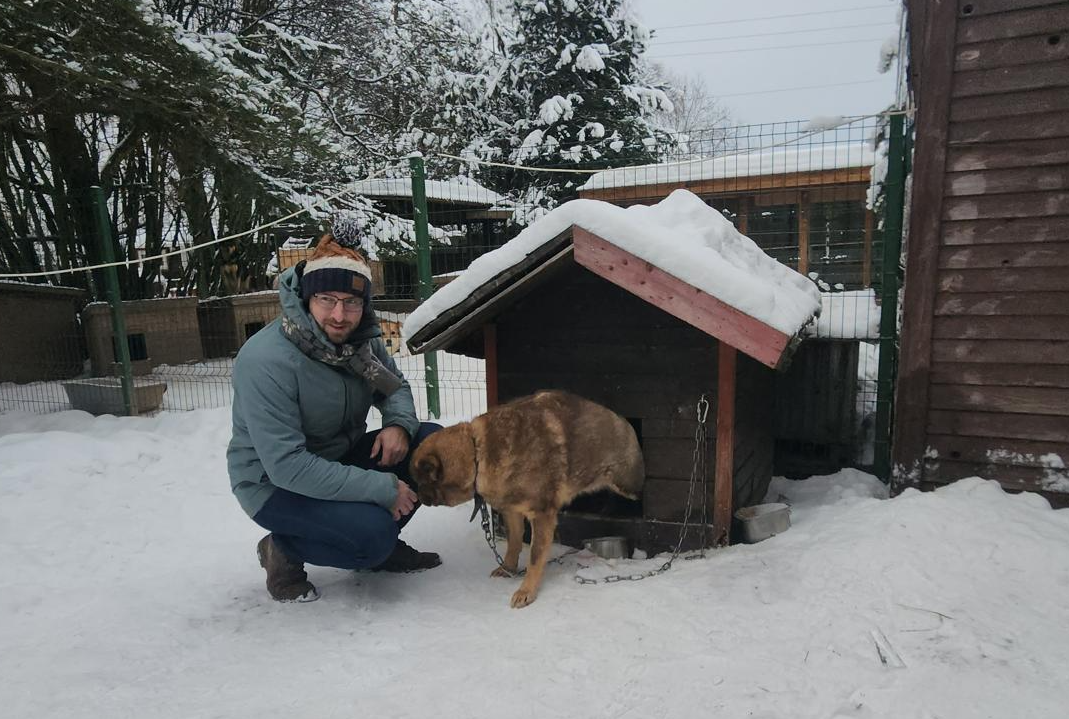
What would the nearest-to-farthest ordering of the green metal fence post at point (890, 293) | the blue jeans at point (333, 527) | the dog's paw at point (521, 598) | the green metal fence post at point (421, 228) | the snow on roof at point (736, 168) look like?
the blue jeans at point (333, 527) → the dog's paw at point (521, 598) → the green metal fence post at point (890, 293) → the green metal fence post at point (421, 228) → the snow on roof at point (736, 168)

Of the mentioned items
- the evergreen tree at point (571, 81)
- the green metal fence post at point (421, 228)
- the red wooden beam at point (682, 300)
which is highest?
the evergreen tree at point (571, 81)

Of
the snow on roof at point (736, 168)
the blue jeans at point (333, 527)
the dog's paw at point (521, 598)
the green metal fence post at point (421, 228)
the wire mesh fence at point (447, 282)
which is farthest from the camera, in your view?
the snow on roof at point (736, 168)

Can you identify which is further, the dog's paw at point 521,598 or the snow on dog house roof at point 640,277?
the dog's paw at point 521,598

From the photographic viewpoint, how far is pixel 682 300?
2.94m

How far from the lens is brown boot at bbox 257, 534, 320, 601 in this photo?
316cm

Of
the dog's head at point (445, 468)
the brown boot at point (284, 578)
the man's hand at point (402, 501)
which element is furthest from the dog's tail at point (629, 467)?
the brown boot at point (284, 578)

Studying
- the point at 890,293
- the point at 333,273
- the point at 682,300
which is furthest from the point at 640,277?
the point at 890,293

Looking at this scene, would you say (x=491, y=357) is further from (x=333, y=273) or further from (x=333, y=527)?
(x=333, y=527)

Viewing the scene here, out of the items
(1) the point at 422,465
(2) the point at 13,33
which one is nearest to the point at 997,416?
(1) the point at 422,465

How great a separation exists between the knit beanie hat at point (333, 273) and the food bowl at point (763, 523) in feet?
7.91

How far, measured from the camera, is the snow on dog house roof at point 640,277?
2838 mm

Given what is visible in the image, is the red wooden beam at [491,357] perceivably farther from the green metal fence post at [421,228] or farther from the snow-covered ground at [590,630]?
the green metal fence post at [421,228]

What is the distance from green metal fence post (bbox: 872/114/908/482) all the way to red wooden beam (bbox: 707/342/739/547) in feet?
5.78

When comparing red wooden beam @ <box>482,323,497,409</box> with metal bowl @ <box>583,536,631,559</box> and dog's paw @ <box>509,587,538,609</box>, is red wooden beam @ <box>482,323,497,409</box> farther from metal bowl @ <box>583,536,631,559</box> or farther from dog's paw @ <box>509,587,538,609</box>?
dog's paw @ <box>509,587,538,609</box>
